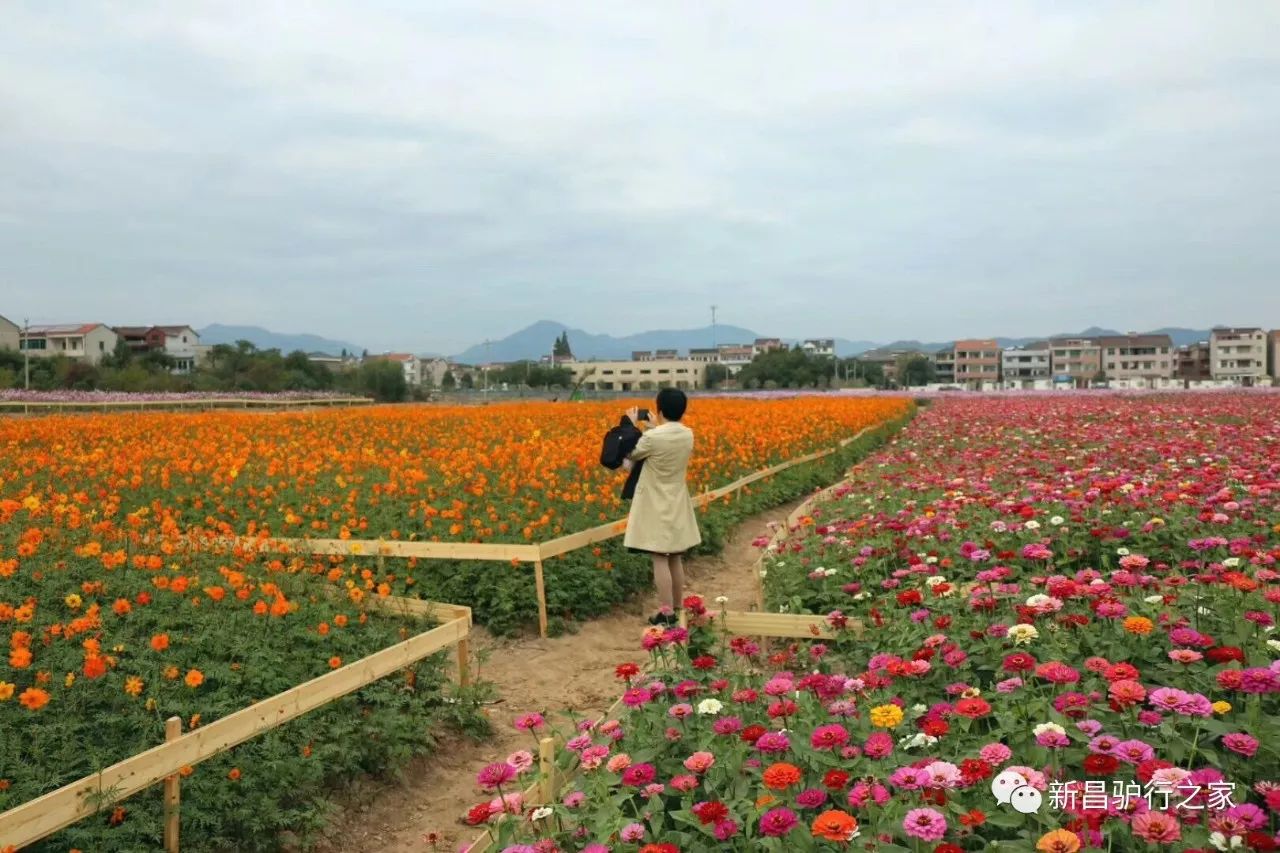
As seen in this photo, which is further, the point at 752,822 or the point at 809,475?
the point at 809,475

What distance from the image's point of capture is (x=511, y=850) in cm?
246

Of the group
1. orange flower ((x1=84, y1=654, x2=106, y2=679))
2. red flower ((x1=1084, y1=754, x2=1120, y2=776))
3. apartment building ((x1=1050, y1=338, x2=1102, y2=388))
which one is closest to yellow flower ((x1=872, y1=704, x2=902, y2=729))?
red flower ((x1=1084, y1=754, x2=1120, y2=776))

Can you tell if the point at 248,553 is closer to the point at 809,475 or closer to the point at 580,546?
the point at 580,546

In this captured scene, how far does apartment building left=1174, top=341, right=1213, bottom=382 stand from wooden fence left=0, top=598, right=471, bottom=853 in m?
115

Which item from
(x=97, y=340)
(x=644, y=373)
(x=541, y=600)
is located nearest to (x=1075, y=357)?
(x=644, y=373)

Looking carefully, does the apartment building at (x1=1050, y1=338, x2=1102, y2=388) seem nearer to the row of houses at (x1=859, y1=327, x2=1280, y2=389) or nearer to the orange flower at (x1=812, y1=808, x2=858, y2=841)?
the row of houses at (x1=859, y1=327, x2=1280, y2=389)

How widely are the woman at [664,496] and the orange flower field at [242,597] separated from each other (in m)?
1.29

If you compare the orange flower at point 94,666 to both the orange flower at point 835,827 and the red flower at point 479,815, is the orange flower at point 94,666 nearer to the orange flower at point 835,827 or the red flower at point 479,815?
the red flower at point 479,815

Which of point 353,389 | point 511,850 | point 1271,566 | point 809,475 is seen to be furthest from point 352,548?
point 353,389

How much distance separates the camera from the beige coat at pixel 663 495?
643 centimetres

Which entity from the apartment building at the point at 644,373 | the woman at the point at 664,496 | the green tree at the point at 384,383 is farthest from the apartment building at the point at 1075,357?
the woman at the point at 664,496

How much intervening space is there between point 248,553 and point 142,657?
5.95 feet

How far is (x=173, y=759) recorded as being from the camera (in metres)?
3.56

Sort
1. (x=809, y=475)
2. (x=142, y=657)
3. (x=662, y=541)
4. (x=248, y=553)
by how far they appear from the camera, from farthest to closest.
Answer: (x=809, y=475) < (x=662, y=541) < (x=248, y=553) < (x=142, y=657)
